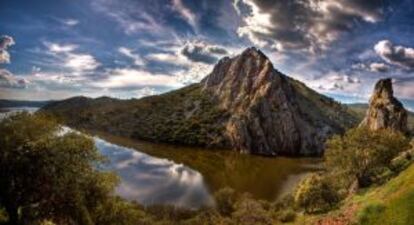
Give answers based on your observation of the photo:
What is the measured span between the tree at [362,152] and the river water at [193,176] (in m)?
40.1

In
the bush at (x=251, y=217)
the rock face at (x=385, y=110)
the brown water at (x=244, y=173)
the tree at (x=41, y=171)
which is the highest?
the rock face at (x=385, y=110)

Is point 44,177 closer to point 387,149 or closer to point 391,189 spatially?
point 391,189

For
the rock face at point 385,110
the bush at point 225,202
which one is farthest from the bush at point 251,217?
the rock face at point 385,110

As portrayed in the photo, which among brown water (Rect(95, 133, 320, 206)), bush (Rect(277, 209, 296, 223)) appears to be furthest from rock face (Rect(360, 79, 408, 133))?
bush (Rect(277, 209, 296, 223))

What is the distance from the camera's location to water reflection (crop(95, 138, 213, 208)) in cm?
10150

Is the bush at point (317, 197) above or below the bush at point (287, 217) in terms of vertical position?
above

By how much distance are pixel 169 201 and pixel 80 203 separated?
A: 62168mm

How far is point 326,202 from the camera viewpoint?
51781 mm

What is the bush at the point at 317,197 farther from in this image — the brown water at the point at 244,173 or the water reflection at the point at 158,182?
the brown water at the point at 244,173

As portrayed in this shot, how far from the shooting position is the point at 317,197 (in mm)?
52812

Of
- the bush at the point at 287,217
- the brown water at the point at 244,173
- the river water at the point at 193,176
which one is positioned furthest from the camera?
the brown water at the point at 244,173

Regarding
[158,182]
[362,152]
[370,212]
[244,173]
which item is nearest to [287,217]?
[362,152]

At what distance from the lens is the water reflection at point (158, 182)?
102 m

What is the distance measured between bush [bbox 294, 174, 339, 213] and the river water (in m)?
36.8
